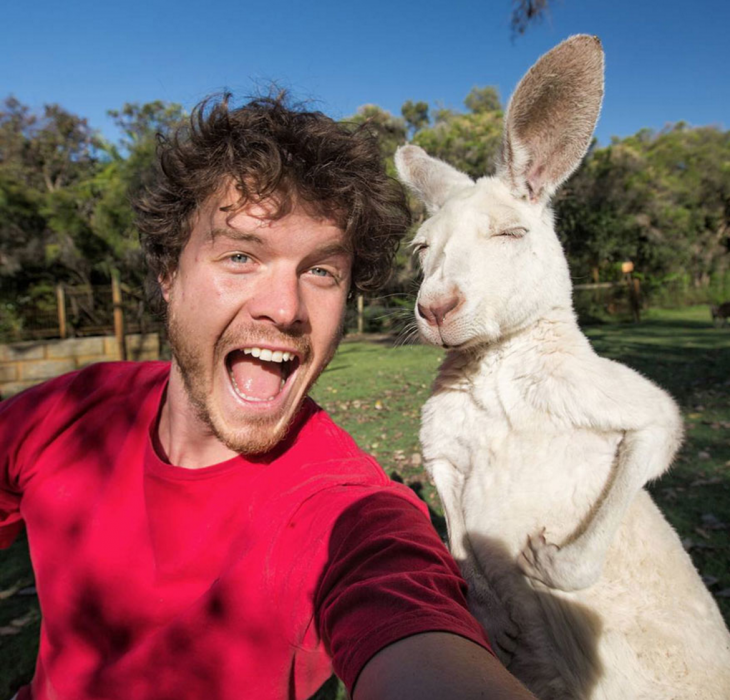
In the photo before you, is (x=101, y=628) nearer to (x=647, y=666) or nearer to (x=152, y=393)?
(x=152, y=393)

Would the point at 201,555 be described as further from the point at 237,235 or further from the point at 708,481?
the point at 708,481

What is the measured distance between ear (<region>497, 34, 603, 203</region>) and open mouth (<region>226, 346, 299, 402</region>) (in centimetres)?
104

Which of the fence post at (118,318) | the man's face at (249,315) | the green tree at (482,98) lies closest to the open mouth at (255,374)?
the man's face at (249,315)

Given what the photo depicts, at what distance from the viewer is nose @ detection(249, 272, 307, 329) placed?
1.53 m

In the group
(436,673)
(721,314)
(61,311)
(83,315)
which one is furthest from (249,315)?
(721,314)

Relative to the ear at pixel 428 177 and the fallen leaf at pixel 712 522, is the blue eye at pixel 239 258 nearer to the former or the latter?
the ear at pixel 428 177

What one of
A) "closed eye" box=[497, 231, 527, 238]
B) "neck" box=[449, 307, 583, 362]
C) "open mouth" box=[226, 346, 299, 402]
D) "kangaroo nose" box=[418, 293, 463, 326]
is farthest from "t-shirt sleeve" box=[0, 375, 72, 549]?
"closed eye" box=[497, 231, 527, 238]

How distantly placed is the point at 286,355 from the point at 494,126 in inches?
721

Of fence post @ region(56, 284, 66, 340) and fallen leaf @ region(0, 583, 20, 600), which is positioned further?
fence post @ region(56, 284, 66, 340)

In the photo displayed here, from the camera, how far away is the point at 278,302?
5.03 ft

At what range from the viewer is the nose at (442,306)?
1.64 m

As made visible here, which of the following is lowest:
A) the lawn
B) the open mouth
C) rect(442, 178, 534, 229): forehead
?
the lawn

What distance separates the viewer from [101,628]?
1.49m

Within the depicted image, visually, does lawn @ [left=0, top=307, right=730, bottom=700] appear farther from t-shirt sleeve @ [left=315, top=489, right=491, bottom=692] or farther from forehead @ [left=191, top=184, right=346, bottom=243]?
t-shirt sleeve @ [left=315, top=489, right=491, bottom=692]
